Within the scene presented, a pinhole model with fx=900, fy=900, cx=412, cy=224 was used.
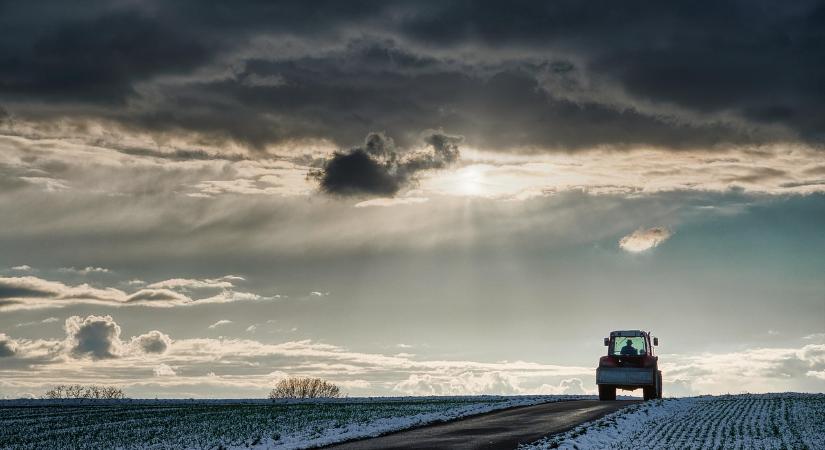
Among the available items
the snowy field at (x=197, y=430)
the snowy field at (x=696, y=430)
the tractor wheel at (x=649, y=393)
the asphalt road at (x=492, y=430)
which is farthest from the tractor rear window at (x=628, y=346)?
the snowy field at (x=197, y=430)

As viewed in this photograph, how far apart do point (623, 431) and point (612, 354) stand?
656 inches

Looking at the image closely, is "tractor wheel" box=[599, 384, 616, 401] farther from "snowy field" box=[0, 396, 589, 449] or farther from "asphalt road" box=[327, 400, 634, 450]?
"snowy field" box=[0, 396, 589, 449]

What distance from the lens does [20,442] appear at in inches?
1198

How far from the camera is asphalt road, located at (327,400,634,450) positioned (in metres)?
24.1

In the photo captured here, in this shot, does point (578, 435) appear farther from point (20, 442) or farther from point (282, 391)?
point (282, 391)

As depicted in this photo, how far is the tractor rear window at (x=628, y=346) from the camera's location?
142 feet

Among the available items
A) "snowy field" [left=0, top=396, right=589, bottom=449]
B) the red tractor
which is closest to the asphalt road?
"snowy field" [left=0, top=396, right=589, bottom=449]

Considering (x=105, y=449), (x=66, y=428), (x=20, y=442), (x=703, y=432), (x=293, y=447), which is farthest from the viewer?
(x=66, y=428)

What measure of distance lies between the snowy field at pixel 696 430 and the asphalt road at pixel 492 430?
1052mm

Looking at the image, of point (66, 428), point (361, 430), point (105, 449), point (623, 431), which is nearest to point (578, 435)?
point (623, 431)

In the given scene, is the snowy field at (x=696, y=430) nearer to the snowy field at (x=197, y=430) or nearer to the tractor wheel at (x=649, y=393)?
the tractor wheel at (x=649, y=393)

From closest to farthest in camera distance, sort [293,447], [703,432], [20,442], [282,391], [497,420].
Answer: [293,447] → [703,432] → [20,442] → [497,420] → [282,391]

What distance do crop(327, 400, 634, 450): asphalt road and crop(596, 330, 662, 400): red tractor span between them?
4897 millimetres

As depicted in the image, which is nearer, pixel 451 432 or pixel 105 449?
pixel 105 449
